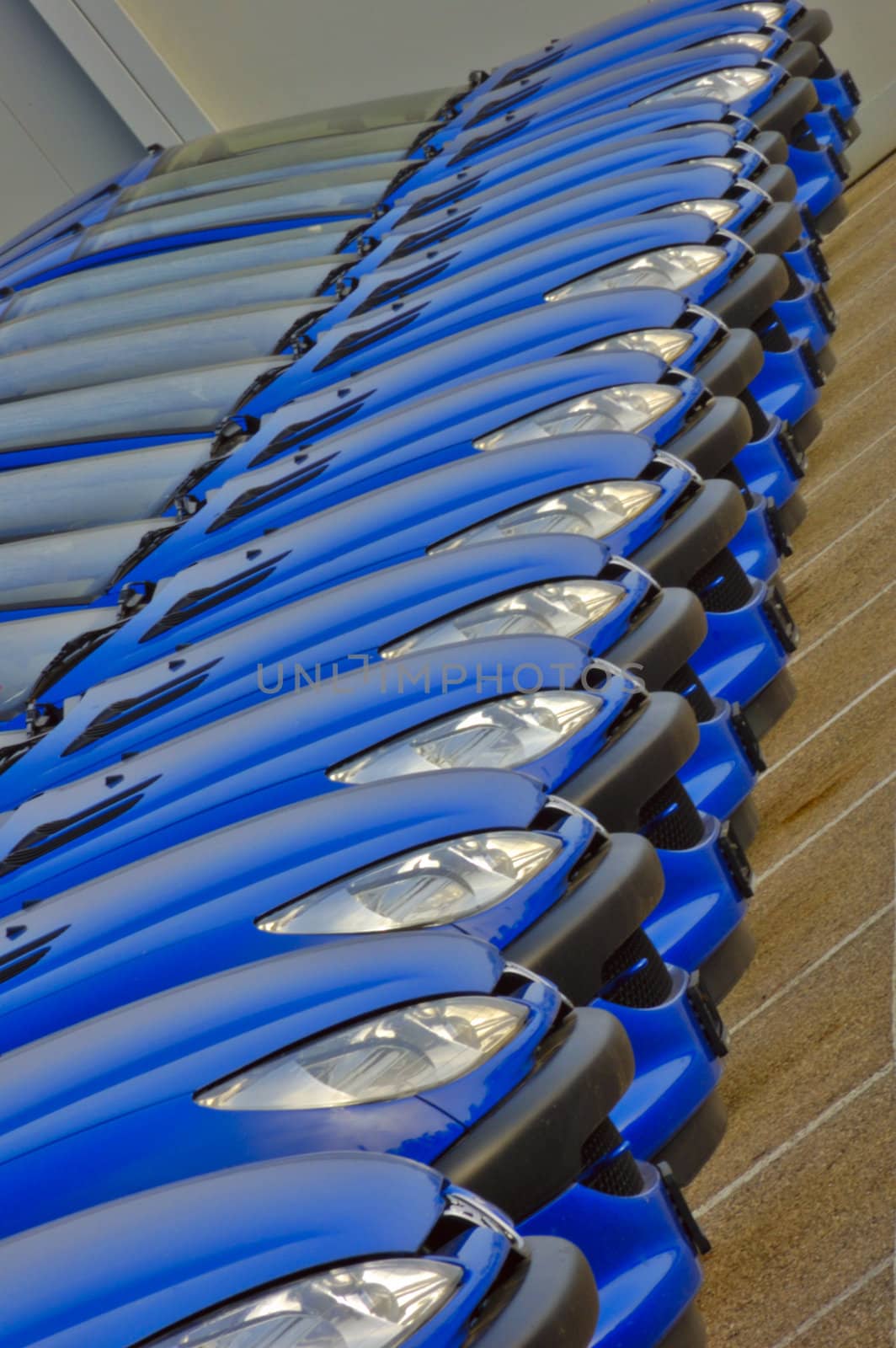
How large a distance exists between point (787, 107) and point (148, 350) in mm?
1941

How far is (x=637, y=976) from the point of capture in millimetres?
2365

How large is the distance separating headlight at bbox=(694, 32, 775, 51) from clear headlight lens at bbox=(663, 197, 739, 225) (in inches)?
45.1

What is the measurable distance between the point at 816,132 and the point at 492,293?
5.36ft

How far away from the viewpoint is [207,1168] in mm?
1921

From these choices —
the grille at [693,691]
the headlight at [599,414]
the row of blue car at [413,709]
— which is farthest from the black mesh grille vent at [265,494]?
the grille at [693,691]

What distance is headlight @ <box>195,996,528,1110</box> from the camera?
190 cm

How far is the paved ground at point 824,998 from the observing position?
222 cm

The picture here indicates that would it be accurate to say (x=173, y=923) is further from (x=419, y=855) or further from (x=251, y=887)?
(x=419, y=855)

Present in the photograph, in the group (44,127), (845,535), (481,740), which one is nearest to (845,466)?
(845,535)

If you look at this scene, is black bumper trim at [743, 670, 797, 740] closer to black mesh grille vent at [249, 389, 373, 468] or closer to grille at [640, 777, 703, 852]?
grille at [640, 777, 703, 852]

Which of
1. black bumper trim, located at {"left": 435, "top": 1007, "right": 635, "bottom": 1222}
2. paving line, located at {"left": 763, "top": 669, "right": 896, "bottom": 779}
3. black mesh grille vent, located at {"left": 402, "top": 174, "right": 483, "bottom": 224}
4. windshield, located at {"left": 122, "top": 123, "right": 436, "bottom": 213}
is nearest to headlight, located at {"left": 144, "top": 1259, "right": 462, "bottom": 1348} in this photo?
black bumper trim, located at {"left": 435, "top": 1007, "right": 635, "bottom": 1222}

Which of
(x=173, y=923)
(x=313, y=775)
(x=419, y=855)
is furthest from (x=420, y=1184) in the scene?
(x=313, y=775)

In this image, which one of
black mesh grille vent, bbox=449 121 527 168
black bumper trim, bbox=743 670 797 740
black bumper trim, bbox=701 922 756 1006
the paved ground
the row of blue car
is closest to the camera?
the row of blue car

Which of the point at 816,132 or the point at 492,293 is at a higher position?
the point at 492,293
